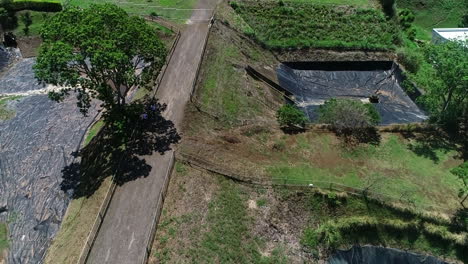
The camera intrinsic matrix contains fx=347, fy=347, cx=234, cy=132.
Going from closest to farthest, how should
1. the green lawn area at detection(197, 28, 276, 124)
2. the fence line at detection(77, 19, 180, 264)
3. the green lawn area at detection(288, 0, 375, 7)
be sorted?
the fence line at detection(77, 19, 180, 264) → the green lawn area at detection(197, 28, 276, 124) → the green lawn area at detection(288, 0, 375, 7)

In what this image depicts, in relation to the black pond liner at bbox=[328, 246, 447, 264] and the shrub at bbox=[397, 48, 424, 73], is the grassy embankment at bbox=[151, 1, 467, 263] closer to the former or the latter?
the black pond liner at bbox=[328, 246, 447, 264]

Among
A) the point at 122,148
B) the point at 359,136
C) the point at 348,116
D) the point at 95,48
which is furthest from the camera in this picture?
the point at 359,136

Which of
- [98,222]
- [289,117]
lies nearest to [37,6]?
[98,222]

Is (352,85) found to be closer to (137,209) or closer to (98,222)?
(137,209)

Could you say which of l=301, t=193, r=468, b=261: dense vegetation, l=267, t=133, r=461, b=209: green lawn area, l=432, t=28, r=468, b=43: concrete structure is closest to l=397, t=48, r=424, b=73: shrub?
l=432, t=28, r=468, b=43: concrete structure

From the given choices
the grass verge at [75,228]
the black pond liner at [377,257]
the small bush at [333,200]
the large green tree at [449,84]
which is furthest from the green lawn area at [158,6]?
the black pond liner at [377,257]

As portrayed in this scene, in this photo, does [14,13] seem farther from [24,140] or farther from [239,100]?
[239,100]
